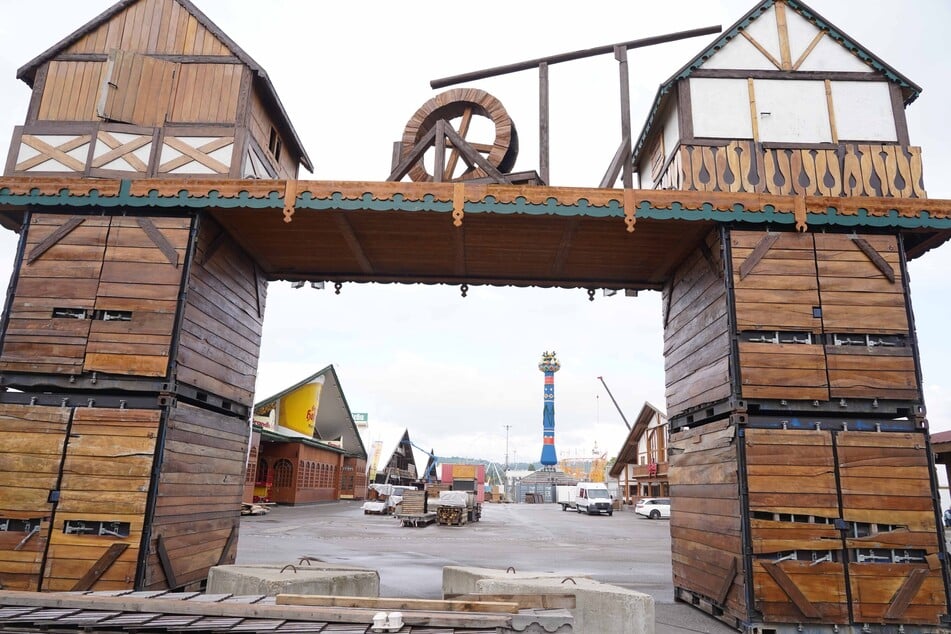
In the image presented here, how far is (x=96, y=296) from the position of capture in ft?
29.9

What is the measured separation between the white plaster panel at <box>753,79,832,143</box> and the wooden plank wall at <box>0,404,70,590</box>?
11.7 m

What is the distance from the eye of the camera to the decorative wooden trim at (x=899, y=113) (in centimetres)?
1032

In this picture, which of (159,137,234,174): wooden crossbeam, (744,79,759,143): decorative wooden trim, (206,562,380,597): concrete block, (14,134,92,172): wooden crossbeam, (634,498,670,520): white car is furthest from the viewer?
(634,498,670,520): white car

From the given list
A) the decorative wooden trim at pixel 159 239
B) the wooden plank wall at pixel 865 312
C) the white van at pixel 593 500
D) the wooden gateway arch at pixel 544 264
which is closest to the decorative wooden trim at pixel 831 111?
the wooden gateway arch at pixel 544 264

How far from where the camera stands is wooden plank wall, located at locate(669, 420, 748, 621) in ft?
27.9

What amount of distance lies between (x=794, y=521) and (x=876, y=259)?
A: 3.95 metres

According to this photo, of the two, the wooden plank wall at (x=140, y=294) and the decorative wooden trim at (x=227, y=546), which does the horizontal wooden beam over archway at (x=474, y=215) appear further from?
→ the decorative wooden trim at (x=227, y=546)

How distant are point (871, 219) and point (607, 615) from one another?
660cm

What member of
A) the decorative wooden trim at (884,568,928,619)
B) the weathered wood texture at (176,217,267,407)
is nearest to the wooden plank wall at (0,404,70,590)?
the weathered wood texture at (176,217,267,407)

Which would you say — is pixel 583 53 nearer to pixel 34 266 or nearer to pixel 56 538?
pixel 34 266

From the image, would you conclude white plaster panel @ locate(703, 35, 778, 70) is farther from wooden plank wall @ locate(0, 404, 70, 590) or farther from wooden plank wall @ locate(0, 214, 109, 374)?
wooden plank wall @ locate(0, 404, 70, 590)

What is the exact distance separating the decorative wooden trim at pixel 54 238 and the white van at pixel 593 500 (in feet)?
155

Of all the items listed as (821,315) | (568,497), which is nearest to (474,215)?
(821,315)

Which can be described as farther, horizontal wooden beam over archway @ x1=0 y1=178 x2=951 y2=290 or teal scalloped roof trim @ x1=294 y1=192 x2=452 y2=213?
teal scalloped roof trim @ x1=294 y1=192 x2=452 y2=213
